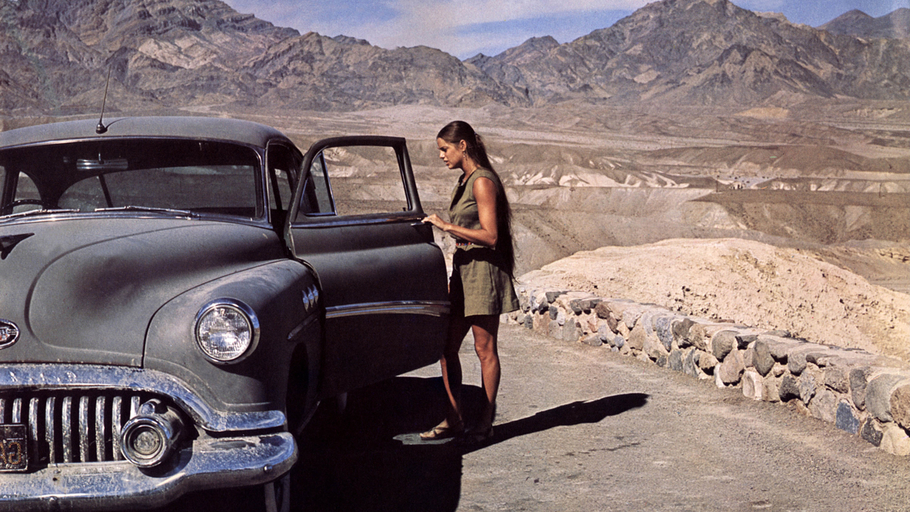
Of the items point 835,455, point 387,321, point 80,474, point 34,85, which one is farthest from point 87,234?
point 34,85

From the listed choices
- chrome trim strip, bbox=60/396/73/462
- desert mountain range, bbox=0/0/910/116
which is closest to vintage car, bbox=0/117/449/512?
chrome trim strip, bbox=60/396/73/462

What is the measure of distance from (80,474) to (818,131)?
92.2m

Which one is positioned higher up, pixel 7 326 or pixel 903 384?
pixel 7 326

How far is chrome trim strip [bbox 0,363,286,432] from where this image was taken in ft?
9.43

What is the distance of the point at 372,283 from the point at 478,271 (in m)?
0.72

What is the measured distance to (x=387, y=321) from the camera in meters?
4.25

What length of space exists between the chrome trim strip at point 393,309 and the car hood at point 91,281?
0.55 metres

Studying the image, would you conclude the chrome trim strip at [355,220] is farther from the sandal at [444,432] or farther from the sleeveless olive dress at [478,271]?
the sandal at [444,432]

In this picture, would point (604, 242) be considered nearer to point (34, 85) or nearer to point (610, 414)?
point (610, 414)

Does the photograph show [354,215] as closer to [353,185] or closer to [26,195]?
[26,195]

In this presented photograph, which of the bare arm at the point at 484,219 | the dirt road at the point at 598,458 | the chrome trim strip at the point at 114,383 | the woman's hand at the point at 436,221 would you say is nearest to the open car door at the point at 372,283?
the woman's hand at the point at 436,221

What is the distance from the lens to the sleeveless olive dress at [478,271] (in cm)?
459

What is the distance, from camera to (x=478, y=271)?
4.63 metres

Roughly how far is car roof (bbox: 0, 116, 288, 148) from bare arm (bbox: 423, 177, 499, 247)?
43.0 inches
